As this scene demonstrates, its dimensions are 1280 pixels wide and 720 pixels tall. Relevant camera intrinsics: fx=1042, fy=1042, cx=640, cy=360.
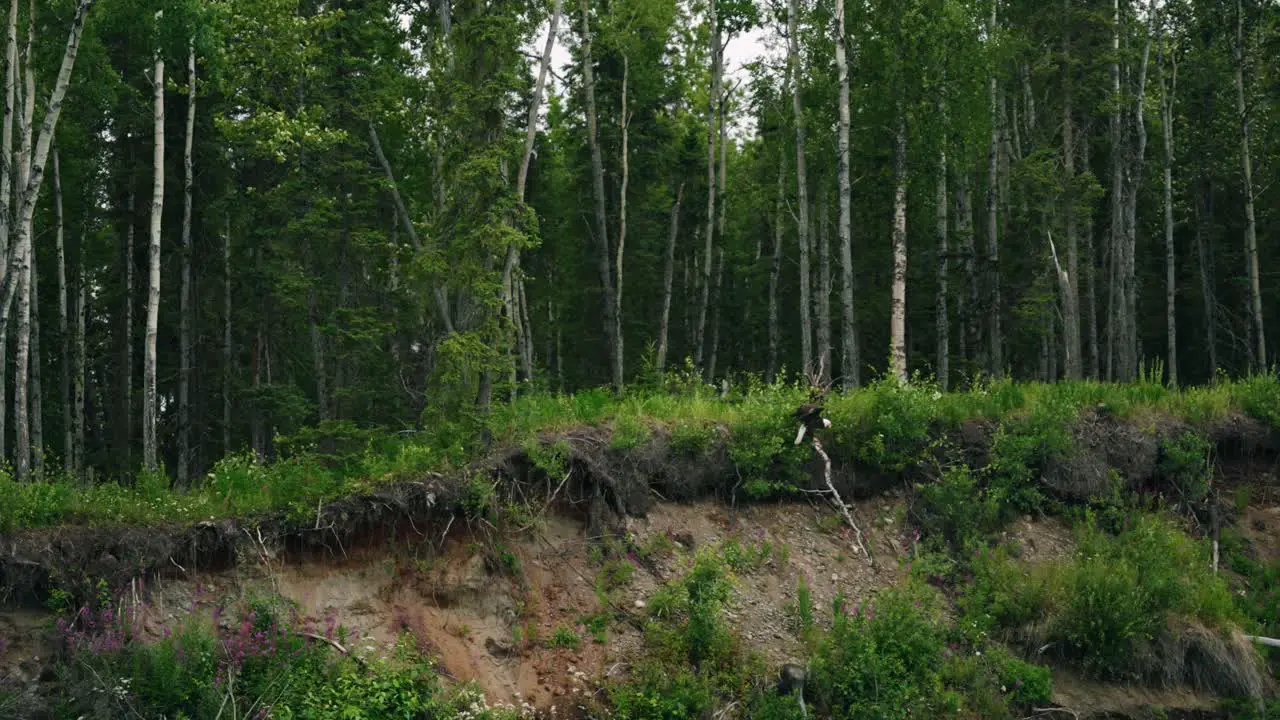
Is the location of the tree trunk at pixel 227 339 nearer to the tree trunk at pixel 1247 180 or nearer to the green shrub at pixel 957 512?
the green shrub at pixel 957 512

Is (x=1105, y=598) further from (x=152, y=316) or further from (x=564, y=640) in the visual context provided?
(x=152, y=316)

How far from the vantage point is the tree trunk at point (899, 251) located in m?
17.9

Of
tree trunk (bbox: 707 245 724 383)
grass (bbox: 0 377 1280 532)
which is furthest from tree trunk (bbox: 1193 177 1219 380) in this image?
tree trunk (bbox: 707 245 724 383)

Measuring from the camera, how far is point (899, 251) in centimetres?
1928

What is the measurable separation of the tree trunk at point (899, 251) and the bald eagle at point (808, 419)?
2.34m

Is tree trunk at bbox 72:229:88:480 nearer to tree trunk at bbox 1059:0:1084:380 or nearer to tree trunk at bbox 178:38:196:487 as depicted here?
tree trunk at bbox 178:38:196:487

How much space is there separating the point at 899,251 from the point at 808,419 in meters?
5.99

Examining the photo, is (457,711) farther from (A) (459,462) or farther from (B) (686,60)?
(B) (686,60)

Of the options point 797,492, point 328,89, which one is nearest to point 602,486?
point 797,492

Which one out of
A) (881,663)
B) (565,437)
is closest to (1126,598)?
(881,663)

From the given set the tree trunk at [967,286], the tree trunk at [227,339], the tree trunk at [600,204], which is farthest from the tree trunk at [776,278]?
the tree trunk at [227,339]

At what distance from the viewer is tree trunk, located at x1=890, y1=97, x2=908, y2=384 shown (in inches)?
704

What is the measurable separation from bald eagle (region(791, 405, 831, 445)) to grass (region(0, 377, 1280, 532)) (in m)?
0.13

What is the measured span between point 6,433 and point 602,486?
18984 millimetres
